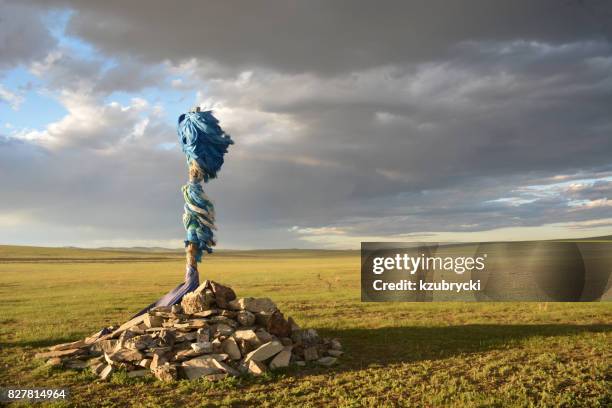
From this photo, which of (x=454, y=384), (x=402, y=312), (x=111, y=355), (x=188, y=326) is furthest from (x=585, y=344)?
(x=111, y=355)

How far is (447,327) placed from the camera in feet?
70.7

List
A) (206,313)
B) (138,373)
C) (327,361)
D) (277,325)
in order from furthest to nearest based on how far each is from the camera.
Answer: (277,325), (206,313), (327,361), (138,373)

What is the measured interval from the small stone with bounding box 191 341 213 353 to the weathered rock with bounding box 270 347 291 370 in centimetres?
189

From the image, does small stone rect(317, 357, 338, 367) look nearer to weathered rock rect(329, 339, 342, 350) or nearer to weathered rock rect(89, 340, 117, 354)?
weathered rock rect(329, 339, 342, 350)

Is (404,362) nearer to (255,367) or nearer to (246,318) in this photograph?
(255,367)

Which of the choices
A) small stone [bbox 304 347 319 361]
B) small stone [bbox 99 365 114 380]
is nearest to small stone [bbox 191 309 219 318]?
small stone [bbox 99 365 114 380]

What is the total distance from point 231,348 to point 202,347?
864mm

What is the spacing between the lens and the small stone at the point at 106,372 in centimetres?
1337

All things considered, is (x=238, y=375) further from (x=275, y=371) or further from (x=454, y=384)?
(x=454, y=384)

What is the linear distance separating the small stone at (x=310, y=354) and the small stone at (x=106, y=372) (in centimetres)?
577

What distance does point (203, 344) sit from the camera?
553 inches

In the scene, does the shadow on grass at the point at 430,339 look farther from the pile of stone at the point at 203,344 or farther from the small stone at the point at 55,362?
the small stone at the point at 55,362

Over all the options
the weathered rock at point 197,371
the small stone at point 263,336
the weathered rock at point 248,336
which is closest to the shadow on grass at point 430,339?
the small stone at point 263,336

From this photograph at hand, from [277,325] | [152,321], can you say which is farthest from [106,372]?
[277,325]
